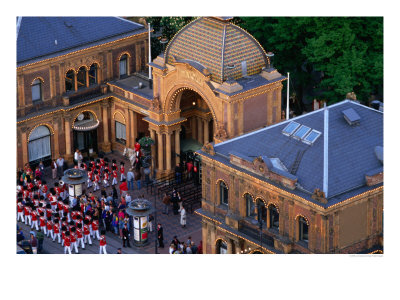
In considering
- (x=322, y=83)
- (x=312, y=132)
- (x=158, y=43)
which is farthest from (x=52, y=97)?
(x=312, y=132)

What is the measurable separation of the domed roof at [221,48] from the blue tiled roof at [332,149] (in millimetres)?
9027

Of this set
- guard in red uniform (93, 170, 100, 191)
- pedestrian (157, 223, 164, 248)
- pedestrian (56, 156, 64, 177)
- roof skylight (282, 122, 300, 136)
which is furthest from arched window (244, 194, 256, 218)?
pedestrian (56, 156, 64, 177)

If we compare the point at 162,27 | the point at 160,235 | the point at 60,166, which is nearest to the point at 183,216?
the point at 160,235

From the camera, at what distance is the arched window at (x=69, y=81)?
116m

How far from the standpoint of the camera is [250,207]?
9512 cm

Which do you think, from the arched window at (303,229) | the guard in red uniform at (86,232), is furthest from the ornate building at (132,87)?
the arched window at (303,229)

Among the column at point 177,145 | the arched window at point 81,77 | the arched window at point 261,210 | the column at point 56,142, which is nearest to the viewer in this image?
the arched window at point 261,210

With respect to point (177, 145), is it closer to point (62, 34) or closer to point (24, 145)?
point (24, 145)

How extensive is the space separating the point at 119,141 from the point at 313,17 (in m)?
19.5

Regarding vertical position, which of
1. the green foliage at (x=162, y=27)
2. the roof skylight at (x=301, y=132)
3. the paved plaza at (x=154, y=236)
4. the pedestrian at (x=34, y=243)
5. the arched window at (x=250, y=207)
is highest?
the green foliage at (x=162, y=27)

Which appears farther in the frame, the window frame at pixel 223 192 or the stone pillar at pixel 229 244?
the window frame at pixel 223 192

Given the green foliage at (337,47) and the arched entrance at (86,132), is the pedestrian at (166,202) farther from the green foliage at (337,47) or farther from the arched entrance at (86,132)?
the green foliage at (337,47)

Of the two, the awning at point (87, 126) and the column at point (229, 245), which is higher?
the awning at point (87, 126)

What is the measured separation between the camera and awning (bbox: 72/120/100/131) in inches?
4614
